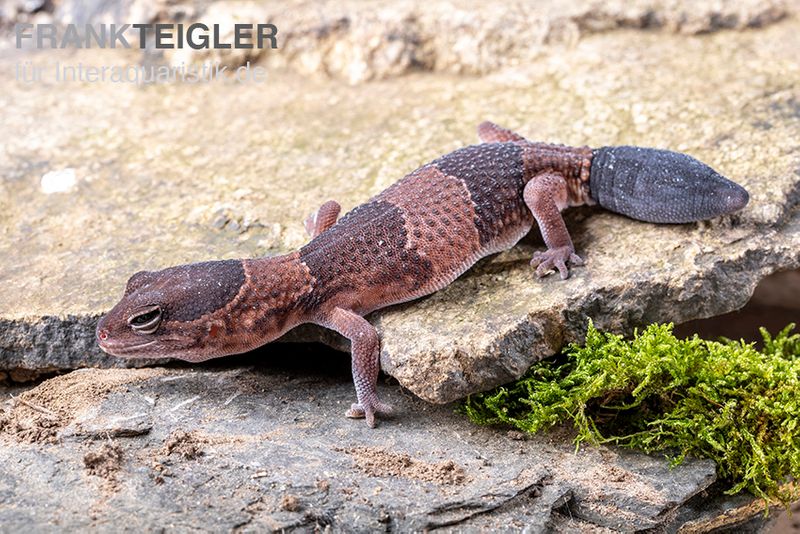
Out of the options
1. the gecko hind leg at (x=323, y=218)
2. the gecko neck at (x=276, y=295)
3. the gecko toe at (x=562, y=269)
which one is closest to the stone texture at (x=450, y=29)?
the gecko hind leg at (x=323, y=218)

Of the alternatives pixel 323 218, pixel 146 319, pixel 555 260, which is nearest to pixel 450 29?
pixel 323 218

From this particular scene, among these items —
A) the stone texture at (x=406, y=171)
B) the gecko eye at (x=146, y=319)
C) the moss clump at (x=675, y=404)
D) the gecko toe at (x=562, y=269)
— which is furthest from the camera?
the gecko toe at (x=562, y=269)

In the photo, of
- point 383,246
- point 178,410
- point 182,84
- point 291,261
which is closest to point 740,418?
point 383,246

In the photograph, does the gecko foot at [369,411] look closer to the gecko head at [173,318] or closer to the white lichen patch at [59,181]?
the gecko head at [173,318]

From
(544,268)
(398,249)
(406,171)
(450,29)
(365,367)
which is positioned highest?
(450,29)

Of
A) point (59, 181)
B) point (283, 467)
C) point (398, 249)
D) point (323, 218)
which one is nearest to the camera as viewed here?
point (283, 467)

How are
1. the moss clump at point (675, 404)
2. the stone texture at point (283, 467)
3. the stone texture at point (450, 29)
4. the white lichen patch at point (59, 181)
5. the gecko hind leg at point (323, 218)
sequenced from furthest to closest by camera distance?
the stone texture at point (450, 29) → the white lichen patch at point (59, 181) → the gecko hind leg at point (323, 218) → the moss clump at point (675, 404) → the stone texture at point (283, 467)

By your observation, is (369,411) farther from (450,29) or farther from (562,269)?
(450,29)

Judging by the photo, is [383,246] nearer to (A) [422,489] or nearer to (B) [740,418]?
(A) [422,489]
